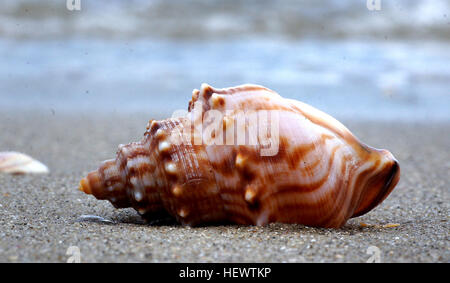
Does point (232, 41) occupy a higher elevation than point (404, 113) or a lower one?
higher

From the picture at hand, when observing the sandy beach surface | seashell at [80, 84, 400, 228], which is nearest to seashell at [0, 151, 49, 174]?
the sandy beach surface

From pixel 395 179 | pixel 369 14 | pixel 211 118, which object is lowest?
pixel 395 179

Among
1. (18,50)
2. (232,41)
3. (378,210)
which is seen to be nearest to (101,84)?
(18,50)

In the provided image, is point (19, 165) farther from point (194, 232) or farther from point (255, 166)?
point (255, 166)

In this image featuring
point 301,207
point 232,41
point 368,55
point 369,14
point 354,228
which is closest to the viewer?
point 301,207

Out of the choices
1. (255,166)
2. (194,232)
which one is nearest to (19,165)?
(194,232)

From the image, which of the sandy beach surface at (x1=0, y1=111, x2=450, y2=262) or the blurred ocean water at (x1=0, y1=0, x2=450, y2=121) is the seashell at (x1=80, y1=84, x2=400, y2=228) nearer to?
the sandy beach surface at (x1=0, y1=111, x2=450, y2=262)
